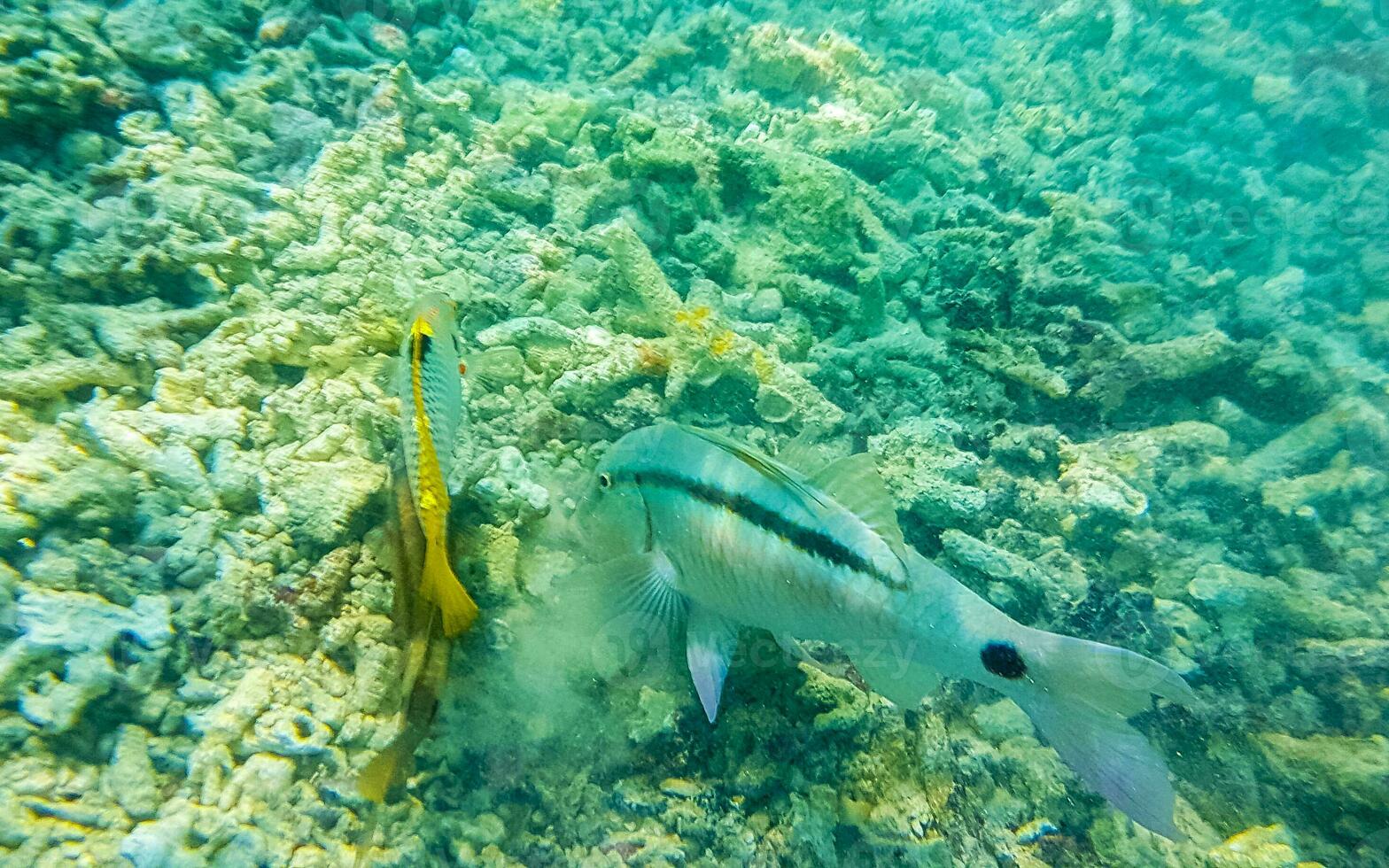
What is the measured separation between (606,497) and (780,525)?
1.89 ft

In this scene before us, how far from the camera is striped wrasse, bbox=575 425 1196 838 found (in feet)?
4.66

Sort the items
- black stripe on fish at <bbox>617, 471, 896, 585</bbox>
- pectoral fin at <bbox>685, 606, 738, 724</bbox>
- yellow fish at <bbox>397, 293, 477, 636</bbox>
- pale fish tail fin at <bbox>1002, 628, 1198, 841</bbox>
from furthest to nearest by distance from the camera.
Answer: pectoral fin at <bbox>685, 606, 738, 724</bbox>, yellow fish at <bbox>397, 293, 477, 636</bbox>, black stripe on fish at <bbox>617, 471, 896, 585</bbox>, pale fish tail fin at <bbox>1002, 628, 1198, 841</bbox>

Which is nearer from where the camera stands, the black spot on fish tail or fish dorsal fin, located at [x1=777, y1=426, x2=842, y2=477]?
the black spot on fish tail

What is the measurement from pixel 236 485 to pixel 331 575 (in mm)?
409

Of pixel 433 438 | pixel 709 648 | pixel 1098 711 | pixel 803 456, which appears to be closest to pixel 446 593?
pixel 433 438

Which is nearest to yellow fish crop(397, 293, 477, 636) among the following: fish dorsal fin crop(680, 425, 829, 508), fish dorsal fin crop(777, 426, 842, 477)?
fish dorsal fin crop(680, 425, 829, 508)

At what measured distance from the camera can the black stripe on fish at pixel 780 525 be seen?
150 cm

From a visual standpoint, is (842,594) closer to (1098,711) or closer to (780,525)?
(780,525)

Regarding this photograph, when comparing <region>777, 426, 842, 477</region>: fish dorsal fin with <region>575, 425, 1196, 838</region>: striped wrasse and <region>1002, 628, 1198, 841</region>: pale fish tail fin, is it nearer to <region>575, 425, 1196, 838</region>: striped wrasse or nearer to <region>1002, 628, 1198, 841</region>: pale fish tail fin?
<region>575, 425, 1196, 838</region>: striped wrasse

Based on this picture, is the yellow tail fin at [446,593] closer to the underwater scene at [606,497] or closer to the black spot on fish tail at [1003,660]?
the underwater scene at [606,497]

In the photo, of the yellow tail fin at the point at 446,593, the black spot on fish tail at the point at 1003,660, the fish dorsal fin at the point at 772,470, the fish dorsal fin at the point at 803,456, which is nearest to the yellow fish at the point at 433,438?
the yellow tail fin at the point at 446,593

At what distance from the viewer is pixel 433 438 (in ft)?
5.61

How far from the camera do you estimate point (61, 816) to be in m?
1.40

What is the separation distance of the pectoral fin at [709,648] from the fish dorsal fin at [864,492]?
1.79 ft
